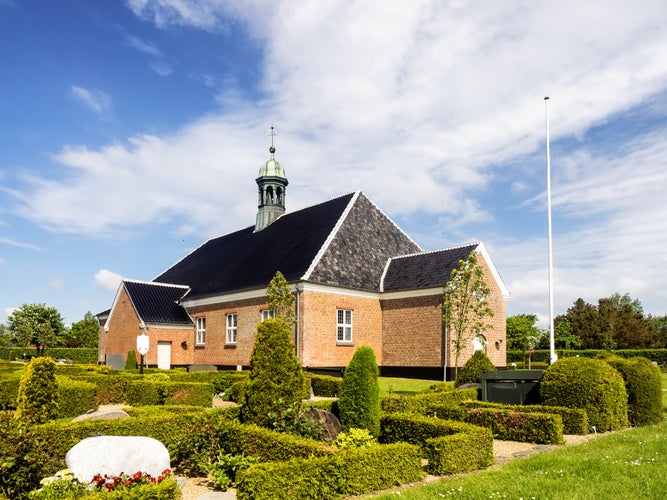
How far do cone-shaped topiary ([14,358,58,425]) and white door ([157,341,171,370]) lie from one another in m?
21.5

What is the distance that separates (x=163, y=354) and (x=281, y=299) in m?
11.9

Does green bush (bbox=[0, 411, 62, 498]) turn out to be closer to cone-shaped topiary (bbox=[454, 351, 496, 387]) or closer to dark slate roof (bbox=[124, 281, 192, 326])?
cone-shaped topiary (bbox=[454, 351, 496, 387])

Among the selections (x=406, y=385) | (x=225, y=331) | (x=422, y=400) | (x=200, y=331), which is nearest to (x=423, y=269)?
(x=406, y=385)

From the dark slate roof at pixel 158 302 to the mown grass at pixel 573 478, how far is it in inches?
1138

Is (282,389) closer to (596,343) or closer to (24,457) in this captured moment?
(24,457)

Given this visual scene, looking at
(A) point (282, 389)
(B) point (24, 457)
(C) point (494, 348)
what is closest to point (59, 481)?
(B) point (24, 457)

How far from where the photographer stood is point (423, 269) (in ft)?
96.3

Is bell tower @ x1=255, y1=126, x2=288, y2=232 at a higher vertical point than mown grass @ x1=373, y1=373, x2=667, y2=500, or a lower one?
higher

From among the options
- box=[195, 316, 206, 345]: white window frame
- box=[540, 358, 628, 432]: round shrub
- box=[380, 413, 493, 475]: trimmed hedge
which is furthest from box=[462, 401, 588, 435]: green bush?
box=[195, 316, 206, 345]: white window frame

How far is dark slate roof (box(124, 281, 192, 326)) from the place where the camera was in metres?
34.4

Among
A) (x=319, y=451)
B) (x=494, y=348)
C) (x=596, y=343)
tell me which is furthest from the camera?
(x=596, y=343)

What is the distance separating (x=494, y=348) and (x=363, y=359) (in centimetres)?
2105

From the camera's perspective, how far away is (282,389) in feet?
33.2

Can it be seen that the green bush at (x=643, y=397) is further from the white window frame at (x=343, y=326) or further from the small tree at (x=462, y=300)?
the white window frame at (x=343, y=326)
